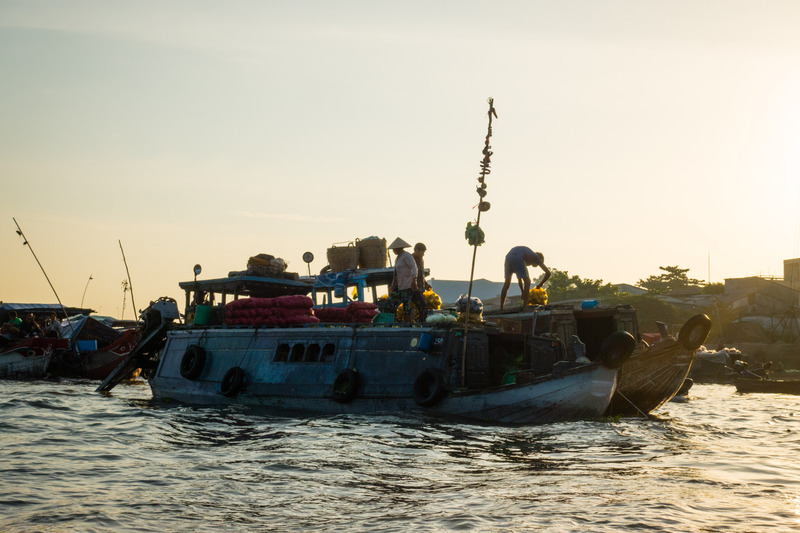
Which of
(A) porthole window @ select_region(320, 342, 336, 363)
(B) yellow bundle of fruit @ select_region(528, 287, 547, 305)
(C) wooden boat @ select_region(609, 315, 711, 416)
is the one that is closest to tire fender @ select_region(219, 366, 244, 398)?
(A) porthole window @ select_region(320, 342, 336, 363)

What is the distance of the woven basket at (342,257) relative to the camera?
69.6ft

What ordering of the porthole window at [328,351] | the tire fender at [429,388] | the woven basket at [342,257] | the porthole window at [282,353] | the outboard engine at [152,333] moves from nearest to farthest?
the tire fender at [429,388], the porthole window at [328,351], the porthole window at [282,353], the woven basket at [342,257], the outboard engine at [152,333]

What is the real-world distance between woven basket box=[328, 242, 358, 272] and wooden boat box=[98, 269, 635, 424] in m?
2.41

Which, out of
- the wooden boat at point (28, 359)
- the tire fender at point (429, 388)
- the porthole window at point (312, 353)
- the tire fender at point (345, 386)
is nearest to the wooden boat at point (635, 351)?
the tire fender at point (429, 388)

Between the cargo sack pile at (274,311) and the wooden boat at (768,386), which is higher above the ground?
the cargo sack pile at (274,311)

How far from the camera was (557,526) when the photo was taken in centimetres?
619

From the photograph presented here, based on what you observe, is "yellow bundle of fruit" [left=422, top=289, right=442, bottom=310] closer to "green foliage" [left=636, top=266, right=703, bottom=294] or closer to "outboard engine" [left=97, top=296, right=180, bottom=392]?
"outboard engine" [left=97, top=296, right=180, bottom=392]

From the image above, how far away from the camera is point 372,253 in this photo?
21266mm

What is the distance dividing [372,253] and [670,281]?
56021 millimetres

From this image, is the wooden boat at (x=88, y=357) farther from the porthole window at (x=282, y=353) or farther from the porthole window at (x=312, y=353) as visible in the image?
the porthole window at (x=312, y=353)

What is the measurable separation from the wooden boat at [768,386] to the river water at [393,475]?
11.8m

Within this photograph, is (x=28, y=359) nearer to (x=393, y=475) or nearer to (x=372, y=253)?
(x=372, y=253)

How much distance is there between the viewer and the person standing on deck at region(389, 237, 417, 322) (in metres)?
15.6

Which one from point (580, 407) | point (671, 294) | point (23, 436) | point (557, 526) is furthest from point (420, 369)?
point (671, 294)
